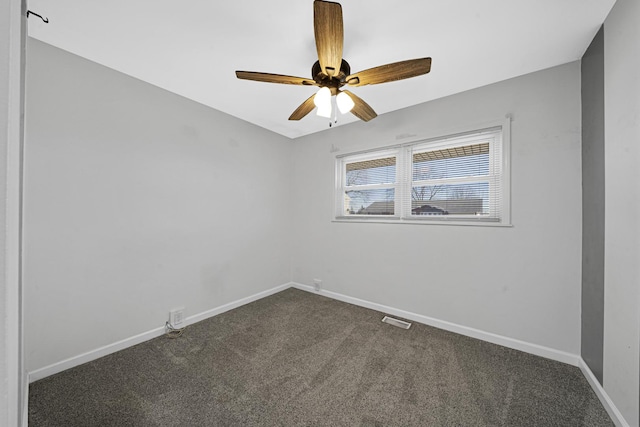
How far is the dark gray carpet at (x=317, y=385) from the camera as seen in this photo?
1.47 metres

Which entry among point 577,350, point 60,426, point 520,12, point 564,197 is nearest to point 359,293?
point 577,350

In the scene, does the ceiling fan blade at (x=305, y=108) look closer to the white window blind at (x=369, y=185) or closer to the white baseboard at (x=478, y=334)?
the white window blind at (x=369, y=185)

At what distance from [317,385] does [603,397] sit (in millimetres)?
1814

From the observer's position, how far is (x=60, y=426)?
4.59 ft

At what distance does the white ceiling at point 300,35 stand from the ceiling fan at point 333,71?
305mm

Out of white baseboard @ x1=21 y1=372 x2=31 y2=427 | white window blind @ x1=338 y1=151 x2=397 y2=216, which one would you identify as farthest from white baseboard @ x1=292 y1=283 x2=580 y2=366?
white baseboard @ x1=21 y1=372 x2=31 y2=427

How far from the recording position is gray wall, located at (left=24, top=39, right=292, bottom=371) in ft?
5.77

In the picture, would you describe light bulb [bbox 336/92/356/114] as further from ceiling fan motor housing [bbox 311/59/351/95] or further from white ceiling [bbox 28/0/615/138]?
white ceiling [bbox 28/0/615/138]

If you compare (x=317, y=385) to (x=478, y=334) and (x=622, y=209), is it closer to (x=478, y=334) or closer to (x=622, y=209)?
(x=478, y=334)

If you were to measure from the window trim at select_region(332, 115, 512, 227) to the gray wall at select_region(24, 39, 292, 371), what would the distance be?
4.21 ft

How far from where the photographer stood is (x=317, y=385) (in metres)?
1.74

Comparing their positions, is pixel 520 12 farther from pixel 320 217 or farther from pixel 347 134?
pixel 320 217

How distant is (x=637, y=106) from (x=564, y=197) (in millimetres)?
857

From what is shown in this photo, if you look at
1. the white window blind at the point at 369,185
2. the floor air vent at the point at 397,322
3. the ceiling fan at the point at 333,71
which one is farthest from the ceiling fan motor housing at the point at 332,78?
the floor air vent at the point at 397,322
